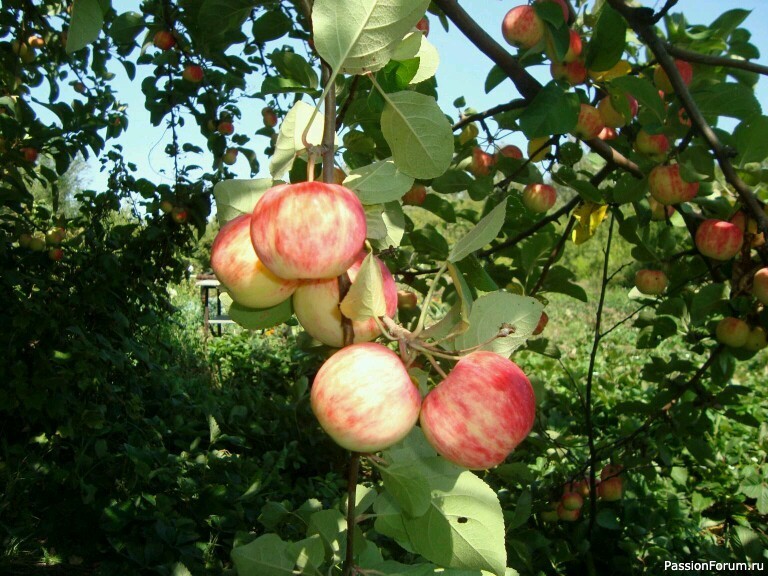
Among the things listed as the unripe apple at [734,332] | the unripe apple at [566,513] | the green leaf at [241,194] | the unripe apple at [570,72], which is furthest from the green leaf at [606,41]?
the unripe apple at [566,513]

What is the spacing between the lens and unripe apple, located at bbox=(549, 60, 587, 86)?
4.39 ft

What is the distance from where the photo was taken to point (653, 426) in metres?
2.12

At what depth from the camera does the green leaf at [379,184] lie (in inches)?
24.5

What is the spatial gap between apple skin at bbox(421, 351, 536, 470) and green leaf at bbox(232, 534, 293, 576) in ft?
1.13

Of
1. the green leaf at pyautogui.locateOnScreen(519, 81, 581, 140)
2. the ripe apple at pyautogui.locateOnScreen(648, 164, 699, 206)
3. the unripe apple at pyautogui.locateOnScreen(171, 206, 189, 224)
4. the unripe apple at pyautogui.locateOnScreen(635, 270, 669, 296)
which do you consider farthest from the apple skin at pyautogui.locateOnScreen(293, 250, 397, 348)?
the unripe apple at pyautogui.locateOnScreen(171, 206, 189, 224)

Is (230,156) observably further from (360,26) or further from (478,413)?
(478,413)

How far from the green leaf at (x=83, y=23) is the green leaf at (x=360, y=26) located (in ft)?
1.02

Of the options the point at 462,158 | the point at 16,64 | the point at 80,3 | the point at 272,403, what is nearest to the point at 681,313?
the point at 462,158

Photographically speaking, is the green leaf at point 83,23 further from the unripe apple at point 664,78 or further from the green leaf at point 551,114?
the unripe apple at point 664,78

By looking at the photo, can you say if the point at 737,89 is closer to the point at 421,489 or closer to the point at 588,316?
the point at 421,489

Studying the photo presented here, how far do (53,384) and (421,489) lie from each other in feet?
6.34

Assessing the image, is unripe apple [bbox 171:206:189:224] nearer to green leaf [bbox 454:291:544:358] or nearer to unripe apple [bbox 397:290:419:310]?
unripe apple [bbox 397:290:419:310]

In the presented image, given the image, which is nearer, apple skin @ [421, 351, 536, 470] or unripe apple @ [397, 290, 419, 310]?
apple skin @ [421, 351, 536, 470]

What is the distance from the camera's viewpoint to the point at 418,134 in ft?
2.03
